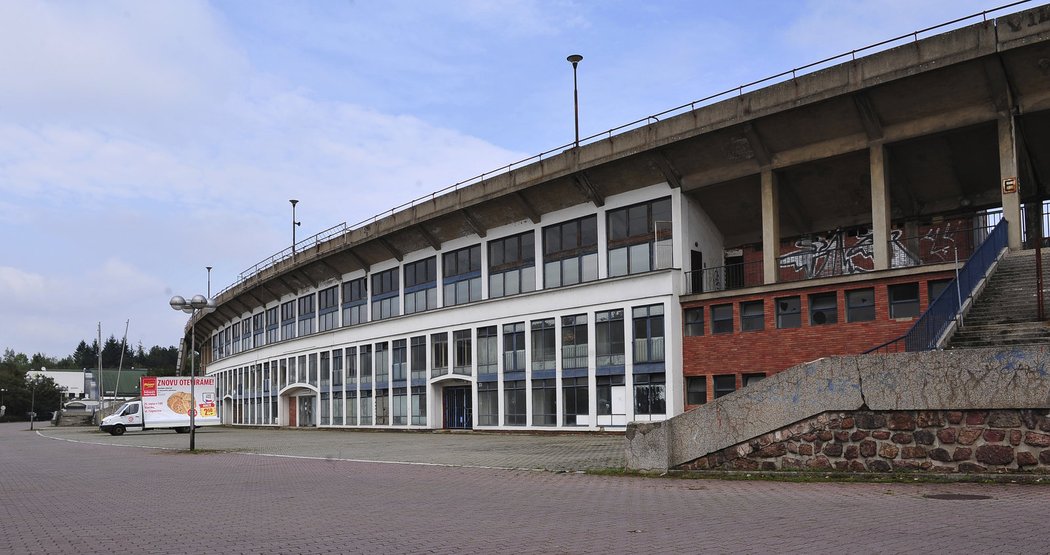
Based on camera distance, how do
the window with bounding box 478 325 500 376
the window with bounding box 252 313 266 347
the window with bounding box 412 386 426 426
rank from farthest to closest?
the window with bounding box 252 313 266 347 → the window with bounding box 412 386 426 426 → the window with bounding box 478 325 500 376

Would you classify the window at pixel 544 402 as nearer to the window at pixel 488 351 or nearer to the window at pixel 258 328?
the window at pixel 488 351

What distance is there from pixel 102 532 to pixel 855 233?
1145 inches

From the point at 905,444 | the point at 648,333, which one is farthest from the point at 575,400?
the point at 905,444

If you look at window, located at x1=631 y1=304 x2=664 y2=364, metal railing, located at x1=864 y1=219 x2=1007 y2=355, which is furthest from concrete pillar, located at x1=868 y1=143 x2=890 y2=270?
window, located at x1=631 y1=304 x2=664 y2=364

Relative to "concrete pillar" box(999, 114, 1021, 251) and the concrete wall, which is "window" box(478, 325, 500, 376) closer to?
"concrete pillar" box(999, 114, 1021, 251)

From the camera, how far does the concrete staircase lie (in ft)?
52.2

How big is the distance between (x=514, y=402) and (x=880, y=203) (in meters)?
18.8

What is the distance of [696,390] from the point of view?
3400cm

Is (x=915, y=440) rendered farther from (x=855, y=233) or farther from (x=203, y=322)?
(x=203, y=322)

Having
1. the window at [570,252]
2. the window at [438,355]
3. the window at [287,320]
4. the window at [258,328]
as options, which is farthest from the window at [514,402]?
the window at [258,328]

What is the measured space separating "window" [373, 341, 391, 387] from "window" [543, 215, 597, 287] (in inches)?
581

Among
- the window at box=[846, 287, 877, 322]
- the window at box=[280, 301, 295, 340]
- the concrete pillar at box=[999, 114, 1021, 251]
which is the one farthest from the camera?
the window at box=[280, 301, 295, 340]

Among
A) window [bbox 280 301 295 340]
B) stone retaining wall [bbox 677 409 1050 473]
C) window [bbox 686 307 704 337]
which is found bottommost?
stone retaining wall [bbox 677 409 1050 473]

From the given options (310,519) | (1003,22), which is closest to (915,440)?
(310,519)
